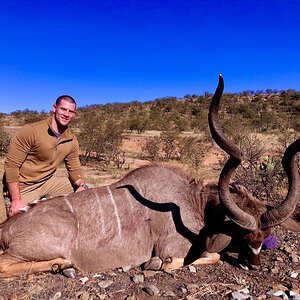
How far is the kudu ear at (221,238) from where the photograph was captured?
4266mm

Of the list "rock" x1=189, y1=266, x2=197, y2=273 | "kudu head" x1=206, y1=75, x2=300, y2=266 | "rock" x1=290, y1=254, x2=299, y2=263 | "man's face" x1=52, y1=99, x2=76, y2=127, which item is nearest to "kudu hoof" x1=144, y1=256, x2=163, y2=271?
"rock" x1=189, y1=266, x2=197, y2=273

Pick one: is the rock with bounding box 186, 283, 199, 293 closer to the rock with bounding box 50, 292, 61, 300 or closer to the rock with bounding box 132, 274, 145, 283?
the rock with bounding box 132, 274, 145, 283

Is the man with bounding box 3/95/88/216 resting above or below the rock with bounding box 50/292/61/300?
above

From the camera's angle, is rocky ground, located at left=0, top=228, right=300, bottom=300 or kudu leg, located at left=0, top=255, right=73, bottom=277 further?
kudu leg, located at left=0, top=255, right=73, bottom=277

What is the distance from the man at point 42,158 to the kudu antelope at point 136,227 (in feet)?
2.42

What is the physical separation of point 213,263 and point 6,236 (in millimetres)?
2532

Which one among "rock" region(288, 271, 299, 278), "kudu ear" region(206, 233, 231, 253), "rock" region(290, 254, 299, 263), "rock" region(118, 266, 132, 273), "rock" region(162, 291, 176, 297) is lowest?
"rock" region(288, 271, 299, 278)

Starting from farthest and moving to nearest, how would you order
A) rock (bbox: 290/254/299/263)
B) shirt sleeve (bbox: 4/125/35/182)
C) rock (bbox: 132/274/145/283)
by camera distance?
shirt sleeve (bbox: 4/125/35/182) → rock (bbox: 290/254/299/263) → rock (bbox: 132/274/145/283)

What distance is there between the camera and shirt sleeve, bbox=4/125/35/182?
515cm

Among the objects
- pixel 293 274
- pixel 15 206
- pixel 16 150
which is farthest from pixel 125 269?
pixel 16 150

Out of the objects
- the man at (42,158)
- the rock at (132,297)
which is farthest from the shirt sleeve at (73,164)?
the rock at (132,297)

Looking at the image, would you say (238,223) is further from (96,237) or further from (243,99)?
(243,99)

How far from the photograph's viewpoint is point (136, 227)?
15.0ft

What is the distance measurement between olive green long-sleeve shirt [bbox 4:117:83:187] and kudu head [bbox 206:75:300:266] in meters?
2.58
